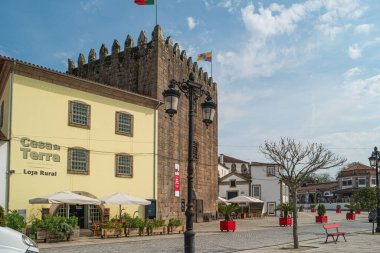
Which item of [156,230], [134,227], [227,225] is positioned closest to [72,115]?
[134,227]

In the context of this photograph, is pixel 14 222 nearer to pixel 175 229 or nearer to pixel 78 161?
pixel 78 161

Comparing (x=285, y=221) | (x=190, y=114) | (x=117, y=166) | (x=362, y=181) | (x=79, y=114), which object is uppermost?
(x=79, y=114)

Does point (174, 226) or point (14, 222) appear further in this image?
point (174, 226)

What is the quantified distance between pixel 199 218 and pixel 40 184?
56.3 feet

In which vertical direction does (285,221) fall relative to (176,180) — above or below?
below

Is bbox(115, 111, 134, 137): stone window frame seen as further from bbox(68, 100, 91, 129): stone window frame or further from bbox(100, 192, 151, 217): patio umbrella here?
bbox(100, 192, 151, 217): patio umbrella

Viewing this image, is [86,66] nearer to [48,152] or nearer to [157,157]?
[157,157]

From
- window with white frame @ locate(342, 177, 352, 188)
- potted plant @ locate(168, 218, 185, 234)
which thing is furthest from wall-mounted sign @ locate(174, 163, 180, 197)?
window with white frame @ locate(342, 177, 352, 188)

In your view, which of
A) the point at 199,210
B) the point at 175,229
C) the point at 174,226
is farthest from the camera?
the point at 199,210

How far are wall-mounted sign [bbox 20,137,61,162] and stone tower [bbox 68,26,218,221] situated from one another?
8093 millimetres

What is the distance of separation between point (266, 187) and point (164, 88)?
76.7ft

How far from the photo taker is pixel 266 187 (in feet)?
165

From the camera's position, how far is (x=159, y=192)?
28969 mm

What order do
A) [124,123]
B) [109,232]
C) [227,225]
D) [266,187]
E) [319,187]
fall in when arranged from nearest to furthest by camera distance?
[109,232] → [227,225] → [124,123] → [266,187] → [319,187]
